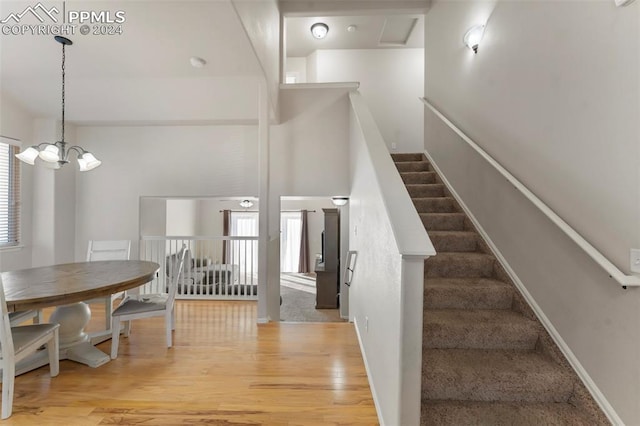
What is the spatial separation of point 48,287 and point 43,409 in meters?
0.78

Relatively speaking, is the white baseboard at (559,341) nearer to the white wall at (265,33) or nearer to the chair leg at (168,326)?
the white wall at (265,33)

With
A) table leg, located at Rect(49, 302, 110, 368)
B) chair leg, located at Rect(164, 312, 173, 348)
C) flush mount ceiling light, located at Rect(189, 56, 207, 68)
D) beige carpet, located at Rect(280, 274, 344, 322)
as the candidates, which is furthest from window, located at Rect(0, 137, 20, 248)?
beige carpet, located at Rect(280, 274, 344, 322)

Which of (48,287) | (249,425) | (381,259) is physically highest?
(381,259)

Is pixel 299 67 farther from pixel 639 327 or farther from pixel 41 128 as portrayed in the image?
pixel 639 327

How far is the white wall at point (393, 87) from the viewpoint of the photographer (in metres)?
5.63

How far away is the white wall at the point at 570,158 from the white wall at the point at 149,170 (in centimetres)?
324

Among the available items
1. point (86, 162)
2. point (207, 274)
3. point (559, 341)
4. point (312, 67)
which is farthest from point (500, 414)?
point (312, 67)

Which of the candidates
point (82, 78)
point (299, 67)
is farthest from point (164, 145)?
point (299, 67)

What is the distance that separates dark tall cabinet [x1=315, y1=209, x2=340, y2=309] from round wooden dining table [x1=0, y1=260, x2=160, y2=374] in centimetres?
395

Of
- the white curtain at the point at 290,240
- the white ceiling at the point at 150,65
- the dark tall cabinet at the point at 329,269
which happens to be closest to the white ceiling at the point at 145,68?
the white ceiling at the point at 150,65

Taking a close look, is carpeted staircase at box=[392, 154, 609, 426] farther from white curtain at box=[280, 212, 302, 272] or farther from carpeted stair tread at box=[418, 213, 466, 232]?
white curtain at box=[280, 212, 302, 272]

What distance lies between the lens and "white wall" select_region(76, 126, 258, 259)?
4.50m

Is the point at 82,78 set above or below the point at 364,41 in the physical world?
below

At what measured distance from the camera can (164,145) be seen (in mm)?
4531
